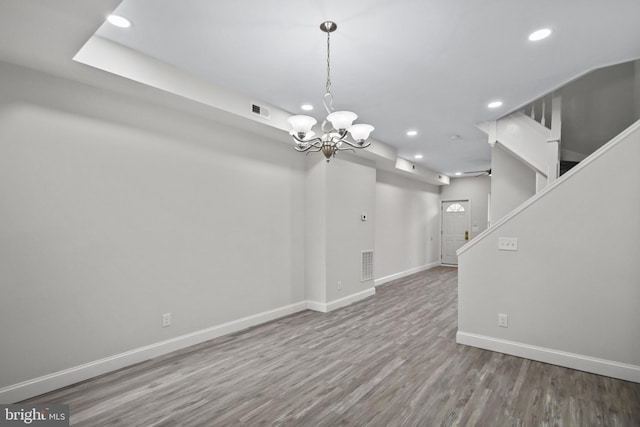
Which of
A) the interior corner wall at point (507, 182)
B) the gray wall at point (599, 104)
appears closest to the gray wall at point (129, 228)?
the interior corner wall at point (507, 182)

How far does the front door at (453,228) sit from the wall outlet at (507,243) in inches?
274

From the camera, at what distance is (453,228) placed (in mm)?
10289

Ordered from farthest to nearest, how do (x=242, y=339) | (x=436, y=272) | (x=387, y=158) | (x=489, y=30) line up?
(x=436, y=272) → (x=387, y=158) → (x=242, y=339) → (x=489, y=30)

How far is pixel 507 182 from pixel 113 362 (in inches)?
235

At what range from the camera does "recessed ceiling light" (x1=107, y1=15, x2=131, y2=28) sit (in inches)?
90.3

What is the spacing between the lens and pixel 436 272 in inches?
354

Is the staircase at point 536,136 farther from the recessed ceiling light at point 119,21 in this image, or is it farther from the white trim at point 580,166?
the recessed ceiling light at point 119,21

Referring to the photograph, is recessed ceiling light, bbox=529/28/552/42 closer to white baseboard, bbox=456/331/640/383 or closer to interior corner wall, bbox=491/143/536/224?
interior corner wall, bbox=491/143/536/224

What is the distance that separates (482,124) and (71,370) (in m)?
5.90

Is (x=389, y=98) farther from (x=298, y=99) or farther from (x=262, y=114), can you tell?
(x=262, y=114)

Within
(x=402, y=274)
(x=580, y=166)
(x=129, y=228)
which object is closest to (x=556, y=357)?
(x=580, y=166)

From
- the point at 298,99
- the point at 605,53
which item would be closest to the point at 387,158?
the point at 298,99

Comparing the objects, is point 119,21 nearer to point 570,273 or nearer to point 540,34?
point 540,34

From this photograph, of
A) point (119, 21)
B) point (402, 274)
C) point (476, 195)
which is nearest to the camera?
point (119, 21)
